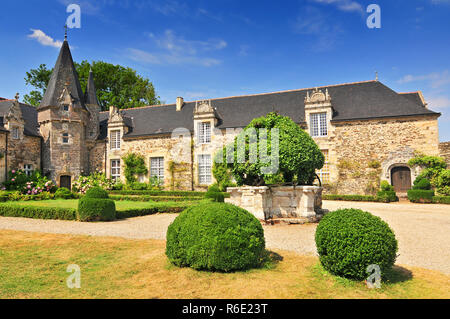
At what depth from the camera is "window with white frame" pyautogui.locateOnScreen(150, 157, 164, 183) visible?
939 inches

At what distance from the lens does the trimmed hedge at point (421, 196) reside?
53.0 feet

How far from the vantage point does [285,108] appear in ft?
73.0

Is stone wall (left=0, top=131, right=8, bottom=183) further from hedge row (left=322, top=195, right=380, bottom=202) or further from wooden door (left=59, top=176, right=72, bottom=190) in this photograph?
hedge row (left=322, top=195, right=380, bottom=202)

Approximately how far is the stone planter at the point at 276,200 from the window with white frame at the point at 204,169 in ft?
42.0

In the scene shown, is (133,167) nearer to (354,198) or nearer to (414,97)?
(354,198)

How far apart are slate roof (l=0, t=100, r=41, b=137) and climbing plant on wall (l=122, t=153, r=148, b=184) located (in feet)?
23.3

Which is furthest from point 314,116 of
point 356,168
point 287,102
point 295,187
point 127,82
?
point 127,82

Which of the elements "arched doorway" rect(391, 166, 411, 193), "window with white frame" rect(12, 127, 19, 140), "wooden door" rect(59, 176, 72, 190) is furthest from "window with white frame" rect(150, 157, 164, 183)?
"arched doorway" rect(391, 166, 411, 193)

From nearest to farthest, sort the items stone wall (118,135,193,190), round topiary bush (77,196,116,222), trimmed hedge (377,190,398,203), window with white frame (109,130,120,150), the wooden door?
round topiary bush (77,196,116,222) → trimmed hedge (377,190,398,203) → stone wall (118,135,193,190) → the wooden door → window with white frame (109,130,120,150)

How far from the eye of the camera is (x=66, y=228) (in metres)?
9.20

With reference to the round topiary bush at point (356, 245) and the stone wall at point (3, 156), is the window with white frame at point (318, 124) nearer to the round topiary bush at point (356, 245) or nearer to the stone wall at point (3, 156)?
the round topiary bush at point (356, 245)

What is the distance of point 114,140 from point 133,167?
3.23 metres
